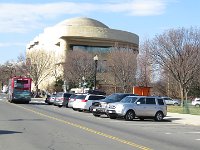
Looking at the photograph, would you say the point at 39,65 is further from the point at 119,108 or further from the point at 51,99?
the point at 119,108

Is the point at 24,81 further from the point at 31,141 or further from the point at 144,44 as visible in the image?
the point at 31,141

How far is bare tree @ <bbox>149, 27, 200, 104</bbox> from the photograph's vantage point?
200 ft

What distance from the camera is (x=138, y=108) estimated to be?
101 ft

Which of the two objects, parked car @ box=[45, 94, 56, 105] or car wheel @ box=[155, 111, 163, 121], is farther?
parked car @ box=[45, 94, 56, 105]

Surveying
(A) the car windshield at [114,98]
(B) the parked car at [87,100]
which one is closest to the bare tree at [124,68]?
(B) the parked car at [87,100]

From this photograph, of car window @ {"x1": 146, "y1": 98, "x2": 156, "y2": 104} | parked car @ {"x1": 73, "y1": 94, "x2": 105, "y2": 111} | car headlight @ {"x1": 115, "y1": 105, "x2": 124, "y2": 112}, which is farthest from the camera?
parked car @ {"x1": 73, "y1": 94, "x2": 105, "y2": 111}

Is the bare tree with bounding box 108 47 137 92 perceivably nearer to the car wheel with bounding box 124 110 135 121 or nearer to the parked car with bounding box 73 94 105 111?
the parked car with bounding box 73 94 105 111

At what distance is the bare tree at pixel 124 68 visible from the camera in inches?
2783

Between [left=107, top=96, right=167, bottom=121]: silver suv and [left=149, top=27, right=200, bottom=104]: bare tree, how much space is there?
29.2m

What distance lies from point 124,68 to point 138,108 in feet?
137

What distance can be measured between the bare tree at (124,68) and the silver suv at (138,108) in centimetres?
3721

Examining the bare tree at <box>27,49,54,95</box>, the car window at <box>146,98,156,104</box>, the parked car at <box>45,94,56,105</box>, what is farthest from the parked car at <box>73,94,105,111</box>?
the bare tree at <box>27,49,54,95</box>

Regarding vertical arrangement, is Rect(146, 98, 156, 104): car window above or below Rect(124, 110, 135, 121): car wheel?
above

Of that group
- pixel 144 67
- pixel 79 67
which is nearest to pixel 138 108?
pixel 144 67
